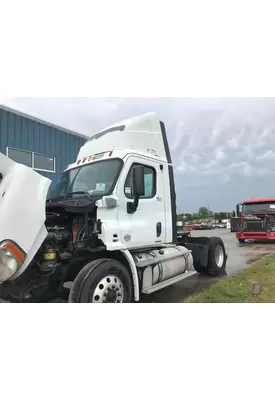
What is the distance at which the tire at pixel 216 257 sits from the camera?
17.5 ft

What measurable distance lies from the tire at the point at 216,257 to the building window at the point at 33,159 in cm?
408

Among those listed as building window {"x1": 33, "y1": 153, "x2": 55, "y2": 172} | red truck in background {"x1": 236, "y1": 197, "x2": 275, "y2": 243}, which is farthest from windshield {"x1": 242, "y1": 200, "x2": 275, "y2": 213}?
building window {"x1": 33, "y1": 153, "x2": 55, "y2": 172}

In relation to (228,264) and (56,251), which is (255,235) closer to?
(228,264)

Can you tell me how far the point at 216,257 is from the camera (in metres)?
5.53

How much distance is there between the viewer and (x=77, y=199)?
3467mm

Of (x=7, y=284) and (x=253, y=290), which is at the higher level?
(x=7, y=284)

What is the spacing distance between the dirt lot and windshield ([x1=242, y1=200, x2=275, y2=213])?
774mm

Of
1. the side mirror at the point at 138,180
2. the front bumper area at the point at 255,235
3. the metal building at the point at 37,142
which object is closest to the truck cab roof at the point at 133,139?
the side mirror at the point at 138,180

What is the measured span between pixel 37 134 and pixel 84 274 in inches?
174

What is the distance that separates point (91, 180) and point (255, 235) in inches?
250

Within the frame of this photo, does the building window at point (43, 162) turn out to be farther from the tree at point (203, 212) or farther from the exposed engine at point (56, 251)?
the tree at point (203, 212)

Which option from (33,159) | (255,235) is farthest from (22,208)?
(255,235)

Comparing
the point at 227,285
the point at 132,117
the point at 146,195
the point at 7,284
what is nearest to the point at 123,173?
the point at 146,195

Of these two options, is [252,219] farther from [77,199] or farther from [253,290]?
[77,199]
